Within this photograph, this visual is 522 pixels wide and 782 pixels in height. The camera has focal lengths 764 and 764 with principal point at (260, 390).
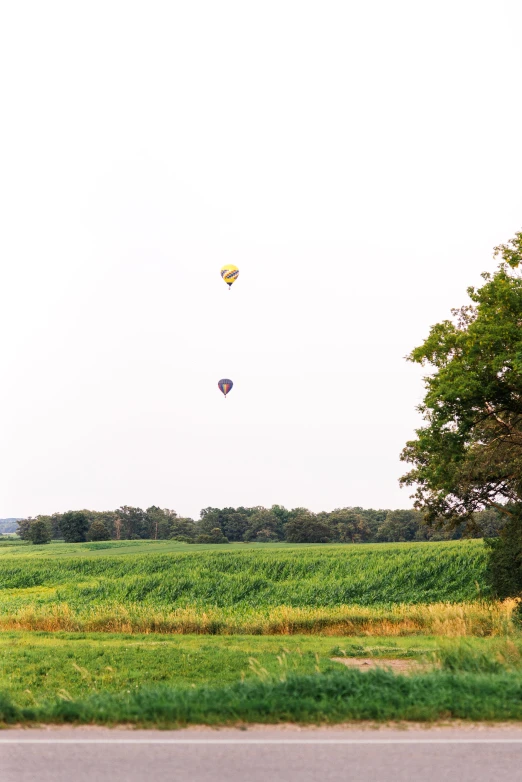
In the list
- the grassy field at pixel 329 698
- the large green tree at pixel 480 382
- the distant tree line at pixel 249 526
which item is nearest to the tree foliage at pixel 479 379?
the large green tree at pixel 480 382

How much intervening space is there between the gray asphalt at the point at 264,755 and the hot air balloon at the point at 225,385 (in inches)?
2248

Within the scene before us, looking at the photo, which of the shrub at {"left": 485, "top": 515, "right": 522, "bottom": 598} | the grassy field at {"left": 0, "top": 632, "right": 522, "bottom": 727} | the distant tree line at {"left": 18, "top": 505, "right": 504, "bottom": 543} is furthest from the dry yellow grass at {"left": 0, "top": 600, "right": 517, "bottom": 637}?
the distant tree line at {"left": 18, "top": 505, "right": 504, "bottom": 543}

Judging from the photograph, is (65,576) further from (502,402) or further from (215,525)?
(215,525)

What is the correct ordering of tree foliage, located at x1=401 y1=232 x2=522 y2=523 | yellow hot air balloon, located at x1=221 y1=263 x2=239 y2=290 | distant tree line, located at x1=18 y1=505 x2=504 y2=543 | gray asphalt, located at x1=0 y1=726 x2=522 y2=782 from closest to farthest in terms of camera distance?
gray asphalt, located at x1=0 y1=726 x2=522 y2=782 < tree foliage, located at x1=401 y1=232 x2=522 y2=523 < yellow hot air balloon, located at x1=221 y1=263 x2=239 y2=290 < distant tree line, located at x1=18 y1=505 x2=504 y2=543

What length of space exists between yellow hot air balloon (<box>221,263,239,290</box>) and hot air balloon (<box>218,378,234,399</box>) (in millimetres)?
10087

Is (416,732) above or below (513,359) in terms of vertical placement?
below

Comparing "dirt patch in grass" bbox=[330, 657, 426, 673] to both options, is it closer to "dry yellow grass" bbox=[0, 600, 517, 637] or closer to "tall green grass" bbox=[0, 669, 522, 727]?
"dry yellow grass" bbox=[0, 600, 517, 637]

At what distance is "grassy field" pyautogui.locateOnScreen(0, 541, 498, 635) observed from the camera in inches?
1077

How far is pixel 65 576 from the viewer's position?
59344mm

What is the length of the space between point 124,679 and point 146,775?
10.5m

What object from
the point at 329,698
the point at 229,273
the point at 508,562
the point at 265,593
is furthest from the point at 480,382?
the point at 229,273

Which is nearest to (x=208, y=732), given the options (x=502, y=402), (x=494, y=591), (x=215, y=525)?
(x=502, y=402)

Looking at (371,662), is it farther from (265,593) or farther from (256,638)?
(265,593)

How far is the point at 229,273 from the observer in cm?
5891
